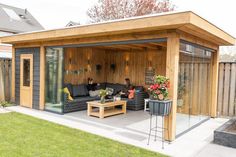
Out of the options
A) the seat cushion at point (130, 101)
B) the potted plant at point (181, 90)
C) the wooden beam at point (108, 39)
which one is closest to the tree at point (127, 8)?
the seat cushion at point (130, 101)

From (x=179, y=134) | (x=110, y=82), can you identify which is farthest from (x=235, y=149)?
(x=110, y=82)

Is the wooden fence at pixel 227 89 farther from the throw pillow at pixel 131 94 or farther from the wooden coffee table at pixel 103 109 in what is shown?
the wooden coffee table at pixel 103 109

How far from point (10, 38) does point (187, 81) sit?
22.2 feet

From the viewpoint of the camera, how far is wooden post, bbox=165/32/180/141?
4.99m

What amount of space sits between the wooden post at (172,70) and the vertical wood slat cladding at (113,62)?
178 inches

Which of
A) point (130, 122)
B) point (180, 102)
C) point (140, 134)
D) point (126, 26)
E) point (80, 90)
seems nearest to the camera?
point (126, 26)

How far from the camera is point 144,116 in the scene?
26.3 feet

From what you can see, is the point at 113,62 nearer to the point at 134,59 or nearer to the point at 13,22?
the point at 134,59

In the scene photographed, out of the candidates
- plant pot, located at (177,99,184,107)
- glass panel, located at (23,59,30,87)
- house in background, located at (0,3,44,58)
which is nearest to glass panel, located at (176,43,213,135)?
plant pot, located at (177,99,184,107)

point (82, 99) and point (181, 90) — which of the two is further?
point (82, 99)

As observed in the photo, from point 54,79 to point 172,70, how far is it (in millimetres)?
4599

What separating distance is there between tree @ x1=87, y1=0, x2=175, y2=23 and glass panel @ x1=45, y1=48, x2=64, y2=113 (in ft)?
44.2

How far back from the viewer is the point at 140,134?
5.77 meters

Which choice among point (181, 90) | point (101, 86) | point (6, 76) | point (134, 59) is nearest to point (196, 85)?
point (181, 90)
